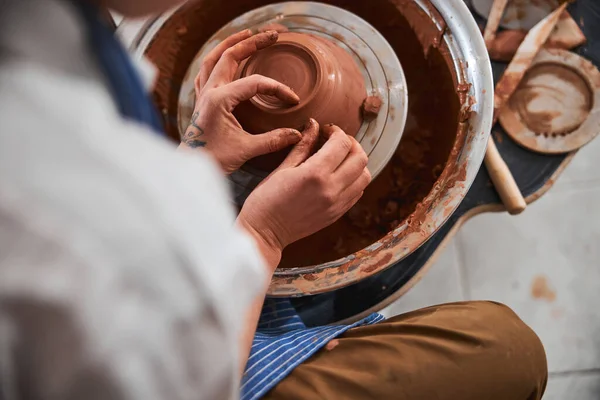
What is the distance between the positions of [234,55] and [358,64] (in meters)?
0.30

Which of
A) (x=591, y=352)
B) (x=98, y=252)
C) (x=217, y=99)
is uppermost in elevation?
(x=98, y=252)

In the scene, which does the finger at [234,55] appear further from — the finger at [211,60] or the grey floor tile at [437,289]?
the grey floor tile at [437,289]

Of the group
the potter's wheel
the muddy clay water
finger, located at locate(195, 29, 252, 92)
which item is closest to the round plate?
the muddy clay water

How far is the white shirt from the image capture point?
1.01ft

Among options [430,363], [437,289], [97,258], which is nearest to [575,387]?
[437,289]

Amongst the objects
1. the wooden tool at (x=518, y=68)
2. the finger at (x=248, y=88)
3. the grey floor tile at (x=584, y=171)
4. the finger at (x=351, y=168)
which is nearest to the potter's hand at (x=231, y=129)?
the finger at (x=248, y=88)

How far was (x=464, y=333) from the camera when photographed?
0.88m

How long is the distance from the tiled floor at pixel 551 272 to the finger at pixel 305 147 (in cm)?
94

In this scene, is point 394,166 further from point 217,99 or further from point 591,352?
point 591,352

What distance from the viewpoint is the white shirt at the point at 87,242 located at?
309 millimetres

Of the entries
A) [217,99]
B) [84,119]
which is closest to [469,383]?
[217,99]

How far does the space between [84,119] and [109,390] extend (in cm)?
19

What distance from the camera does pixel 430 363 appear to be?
85cm

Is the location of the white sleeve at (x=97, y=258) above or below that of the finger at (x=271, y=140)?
above
